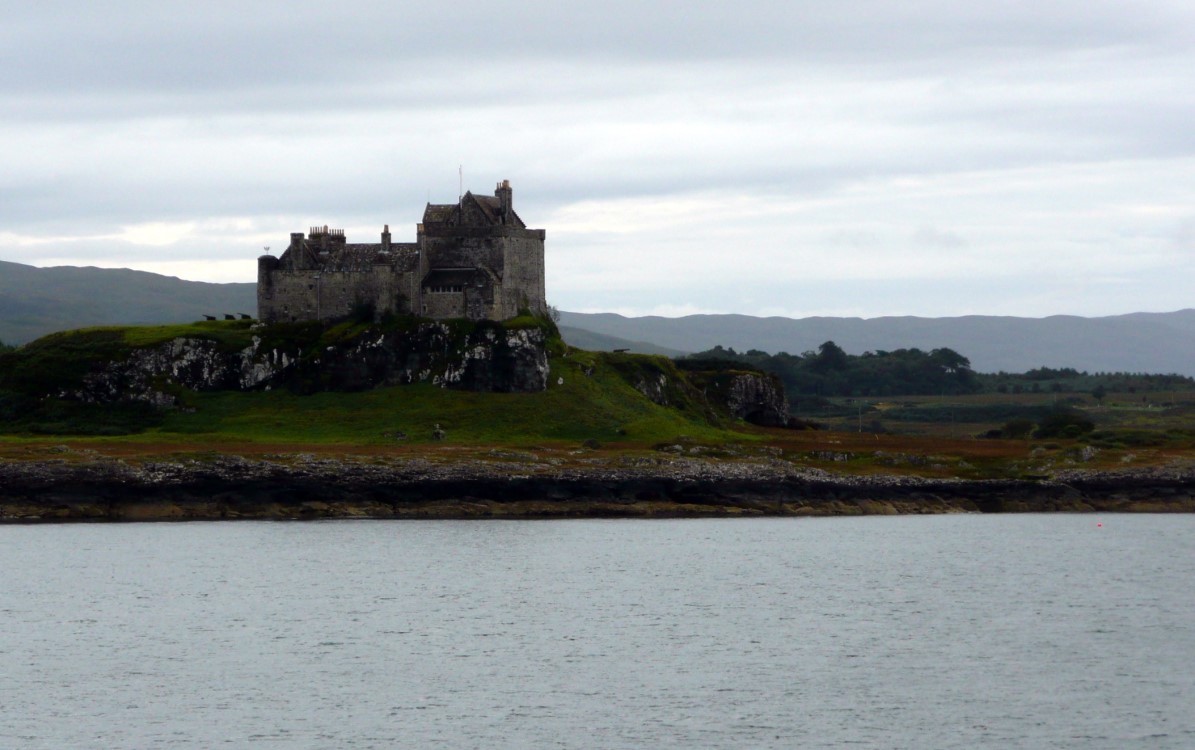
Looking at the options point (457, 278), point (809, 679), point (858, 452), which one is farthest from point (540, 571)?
point (457, 278)

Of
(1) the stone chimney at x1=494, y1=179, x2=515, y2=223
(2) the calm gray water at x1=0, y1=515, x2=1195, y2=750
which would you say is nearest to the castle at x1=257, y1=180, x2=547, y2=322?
(1) the stone chimney at x1=494, y1=179, x2=515, y2=223

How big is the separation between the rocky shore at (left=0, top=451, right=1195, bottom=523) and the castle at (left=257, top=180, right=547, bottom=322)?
983 inches

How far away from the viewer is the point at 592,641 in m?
56.7

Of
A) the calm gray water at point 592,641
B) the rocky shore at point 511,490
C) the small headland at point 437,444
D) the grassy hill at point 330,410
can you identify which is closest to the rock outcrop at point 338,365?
Result: the small headland at point 437,444

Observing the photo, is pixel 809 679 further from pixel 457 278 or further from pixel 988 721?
pixel 457 278

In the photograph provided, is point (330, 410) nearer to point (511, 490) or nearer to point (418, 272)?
point (418, 272)

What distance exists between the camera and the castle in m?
127

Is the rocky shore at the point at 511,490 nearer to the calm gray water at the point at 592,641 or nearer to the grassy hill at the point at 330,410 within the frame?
the calm gray water at the point at 592,641

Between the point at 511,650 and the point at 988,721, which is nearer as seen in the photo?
the point at 988,721

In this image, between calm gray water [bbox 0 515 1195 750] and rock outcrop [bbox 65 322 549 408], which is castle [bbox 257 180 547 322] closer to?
rock outcrop [bbox 65 322 549 408]

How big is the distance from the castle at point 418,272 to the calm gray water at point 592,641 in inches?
1466

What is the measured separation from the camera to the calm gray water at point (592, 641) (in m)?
43.4

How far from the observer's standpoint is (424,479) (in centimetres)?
9856

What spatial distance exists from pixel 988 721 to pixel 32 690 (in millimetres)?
26521
